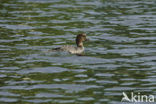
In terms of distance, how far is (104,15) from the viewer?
1235 inches

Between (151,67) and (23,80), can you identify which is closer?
(23,80)

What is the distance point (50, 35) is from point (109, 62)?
717cm

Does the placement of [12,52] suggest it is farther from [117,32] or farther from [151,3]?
[151,3]

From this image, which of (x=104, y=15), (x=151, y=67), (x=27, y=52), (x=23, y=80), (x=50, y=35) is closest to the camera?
(x=23, y=80)

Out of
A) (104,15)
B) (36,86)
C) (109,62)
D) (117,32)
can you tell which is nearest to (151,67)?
(109,62)

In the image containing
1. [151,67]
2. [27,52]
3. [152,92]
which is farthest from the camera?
[27,52]

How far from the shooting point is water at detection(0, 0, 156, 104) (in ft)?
46.9

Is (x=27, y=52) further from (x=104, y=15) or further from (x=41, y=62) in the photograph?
(x=104, y=15)

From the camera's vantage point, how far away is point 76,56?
20.0 metres

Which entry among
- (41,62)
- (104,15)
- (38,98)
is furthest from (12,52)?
(104,15)

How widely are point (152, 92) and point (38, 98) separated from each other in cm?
338

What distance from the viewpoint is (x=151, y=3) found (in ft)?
119

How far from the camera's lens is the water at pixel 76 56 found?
14297mm

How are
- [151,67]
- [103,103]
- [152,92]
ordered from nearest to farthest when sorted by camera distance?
[103,103] < [152,92] < [151,67]
